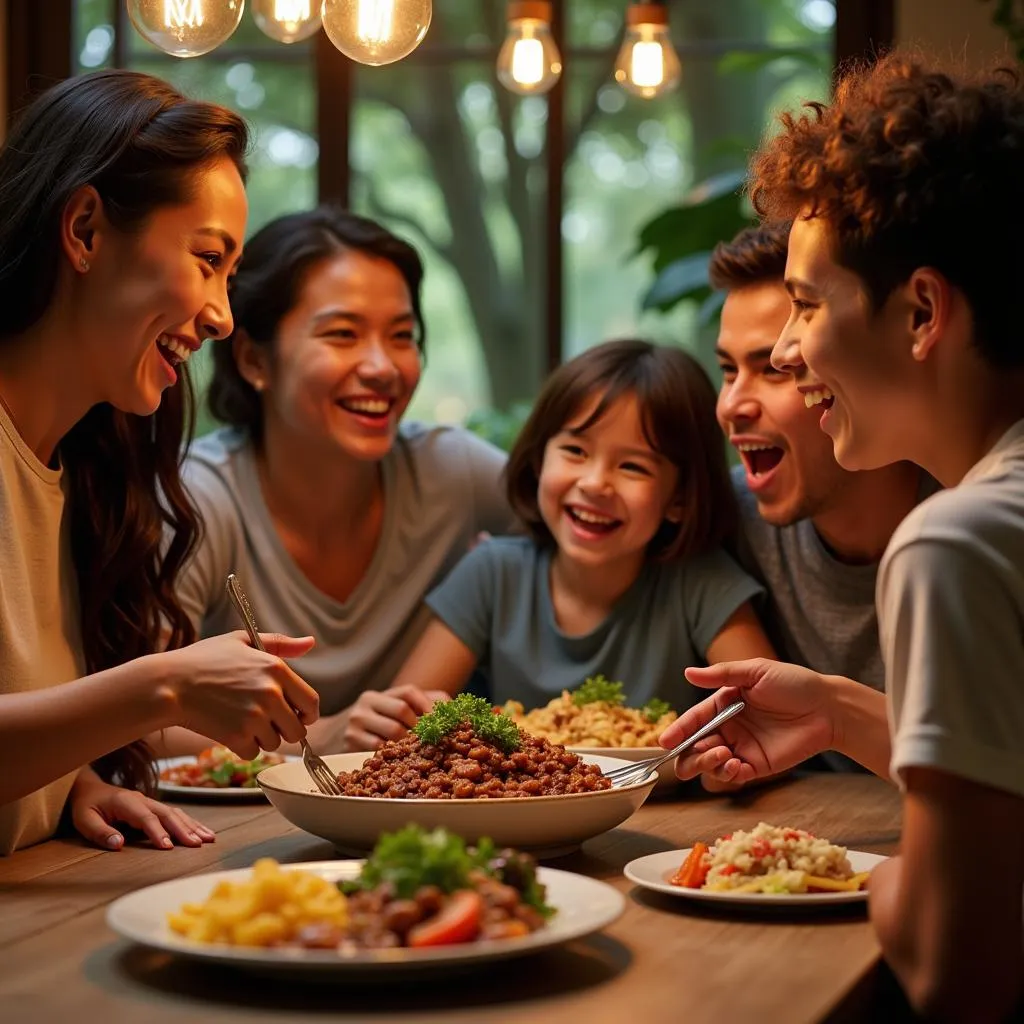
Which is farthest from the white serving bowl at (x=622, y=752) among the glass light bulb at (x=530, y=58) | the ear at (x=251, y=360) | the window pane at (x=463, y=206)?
the window pane at (x=463, y=206)

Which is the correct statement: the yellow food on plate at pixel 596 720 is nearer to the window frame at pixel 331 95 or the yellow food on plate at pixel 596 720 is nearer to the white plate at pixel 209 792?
the white plate at pixel 209 792

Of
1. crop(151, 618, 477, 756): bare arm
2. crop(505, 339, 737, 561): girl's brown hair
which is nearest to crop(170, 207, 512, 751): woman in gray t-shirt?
crop(151, 618, 477, 756): bare arm

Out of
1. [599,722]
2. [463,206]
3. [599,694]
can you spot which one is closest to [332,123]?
[463,206]

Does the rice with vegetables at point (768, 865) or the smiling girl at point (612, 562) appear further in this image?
the smiling girl at point (612, 562)

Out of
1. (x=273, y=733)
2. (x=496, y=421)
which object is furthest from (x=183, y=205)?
(x=496, y=421)

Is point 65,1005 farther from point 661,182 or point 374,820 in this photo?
point 661,182

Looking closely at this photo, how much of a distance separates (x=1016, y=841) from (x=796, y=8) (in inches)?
146

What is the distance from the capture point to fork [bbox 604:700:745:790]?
5.82 ft

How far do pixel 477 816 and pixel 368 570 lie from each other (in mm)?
1456

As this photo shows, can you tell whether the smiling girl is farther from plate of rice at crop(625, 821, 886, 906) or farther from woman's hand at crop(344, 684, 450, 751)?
plate of rice at crop(625, 821, 886, 906)

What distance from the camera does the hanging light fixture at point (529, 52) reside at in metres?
2.86

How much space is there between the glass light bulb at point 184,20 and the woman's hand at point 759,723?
102 centimetres

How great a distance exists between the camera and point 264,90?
4609 mm

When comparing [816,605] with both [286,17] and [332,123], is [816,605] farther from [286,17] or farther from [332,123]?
[332,123]
